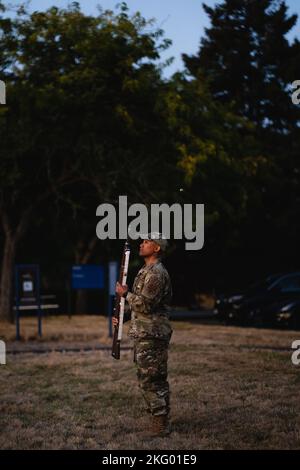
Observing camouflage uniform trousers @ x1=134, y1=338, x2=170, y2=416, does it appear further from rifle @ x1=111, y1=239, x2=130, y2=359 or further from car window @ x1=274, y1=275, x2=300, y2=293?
car window @ x1=274, y1=275, x2=300, y2=293

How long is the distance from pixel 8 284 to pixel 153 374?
17376 mm

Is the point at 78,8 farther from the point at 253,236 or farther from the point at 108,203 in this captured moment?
the point at 253,236

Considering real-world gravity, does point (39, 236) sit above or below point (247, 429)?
above

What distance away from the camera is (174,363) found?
13.9m

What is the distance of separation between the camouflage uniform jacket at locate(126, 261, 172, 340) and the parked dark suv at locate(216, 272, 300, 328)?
14.3 meters

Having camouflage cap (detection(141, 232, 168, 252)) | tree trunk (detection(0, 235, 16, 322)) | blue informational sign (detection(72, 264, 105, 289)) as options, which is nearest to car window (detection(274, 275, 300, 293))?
blue informational sign (detection(72, 264, 105, 289))

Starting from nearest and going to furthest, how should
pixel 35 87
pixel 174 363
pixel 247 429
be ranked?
pixel 247 429, pixel 174 363, pixel 35 87

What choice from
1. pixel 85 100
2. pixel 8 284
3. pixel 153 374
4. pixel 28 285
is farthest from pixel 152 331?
pixel 8 284

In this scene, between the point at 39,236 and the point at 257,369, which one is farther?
the point at 39,236

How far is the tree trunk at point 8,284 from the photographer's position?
2436cm

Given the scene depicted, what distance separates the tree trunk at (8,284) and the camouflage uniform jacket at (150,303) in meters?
16.7

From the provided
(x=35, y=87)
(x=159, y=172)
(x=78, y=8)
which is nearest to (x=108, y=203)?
(x=159, y=172)

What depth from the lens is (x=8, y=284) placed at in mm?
24828

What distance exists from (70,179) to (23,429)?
16.9 meters
